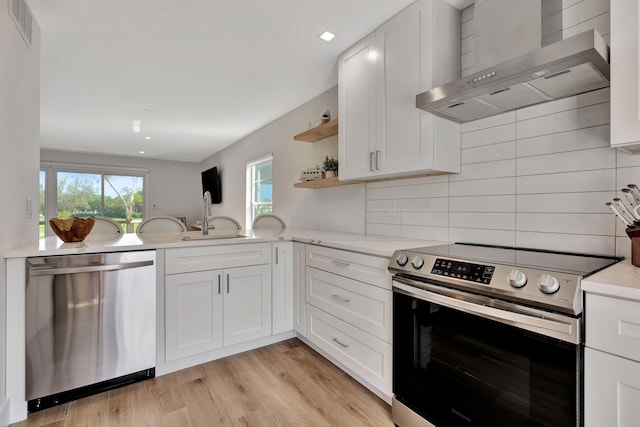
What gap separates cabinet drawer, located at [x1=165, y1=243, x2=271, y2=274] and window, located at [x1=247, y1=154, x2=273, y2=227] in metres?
2.33

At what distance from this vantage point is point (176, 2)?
6.29ft

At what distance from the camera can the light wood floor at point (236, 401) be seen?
166cm

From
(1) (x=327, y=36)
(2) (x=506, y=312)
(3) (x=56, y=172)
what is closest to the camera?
(2) (x=506, y=312)

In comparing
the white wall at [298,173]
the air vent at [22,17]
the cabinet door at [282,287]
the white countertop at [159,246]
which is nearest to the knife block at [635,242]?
the white countertop at [159,246]

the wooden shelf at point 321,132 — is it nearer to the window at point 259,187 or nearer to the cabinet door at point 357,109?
the cabinet door at point 357,109

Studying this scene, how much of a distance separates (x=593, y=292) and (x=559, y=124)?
0.94 metres

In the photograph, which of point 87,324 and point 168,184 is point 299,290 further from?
point 168,184

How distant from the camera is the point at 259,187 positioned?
5.23m

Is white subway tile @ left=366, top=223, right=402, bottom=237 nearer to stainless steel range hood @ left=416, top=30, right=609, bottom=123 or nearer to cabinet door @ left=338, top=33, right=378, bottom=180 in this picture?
cabinet door @ left=338, top=33, right=378, bottom=180

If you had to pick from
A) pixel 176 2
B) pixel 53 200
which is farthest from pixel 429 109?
pixel 53 200

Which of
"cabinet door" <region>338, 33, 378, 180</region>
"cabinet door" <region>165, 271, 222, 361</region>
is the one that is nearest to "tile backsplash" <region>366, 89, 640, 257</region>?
"cabinet door" <region>338, 33, 378, 180</region>

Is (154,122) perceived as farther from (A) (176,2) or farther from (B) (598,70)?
(B) (598,70)

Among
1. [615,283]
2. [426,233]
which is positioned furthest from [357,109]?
[615,283]

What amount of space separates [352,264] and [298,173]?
6.94 feet
